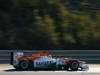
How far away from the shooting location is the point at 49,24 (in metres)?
23.8

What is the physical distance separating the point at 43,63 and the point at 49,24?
828 cm

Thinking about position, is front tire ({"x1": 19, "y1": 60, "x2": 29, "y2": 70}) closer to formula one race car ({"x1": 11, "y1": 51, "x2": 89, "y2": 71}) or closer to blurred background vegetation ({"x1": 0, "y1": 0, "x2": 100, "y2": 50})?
formula one race car ({"x1": 11, "y1": 51, "x2": 89, "y2": 71})

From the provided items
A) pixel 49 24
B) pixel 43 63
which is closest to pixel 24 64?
pixel 43 63

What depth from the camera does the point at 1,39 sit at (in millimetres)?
23188

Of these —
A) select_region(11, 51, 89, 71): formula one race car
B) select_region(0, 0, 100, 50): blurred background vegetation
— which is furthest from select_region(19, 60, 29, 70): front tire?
select_region(0, 0, 100, 50): blurred background vegetation

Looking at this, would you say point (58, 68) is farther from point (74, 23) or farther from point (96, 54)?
point (74, 23)

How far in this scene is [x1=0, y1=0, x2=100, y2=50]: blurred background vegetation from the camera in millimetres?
23031

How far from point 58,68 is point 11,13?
1019 centimetres

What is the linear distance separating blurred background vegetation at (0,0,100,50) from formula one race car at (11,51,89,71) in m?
6.79

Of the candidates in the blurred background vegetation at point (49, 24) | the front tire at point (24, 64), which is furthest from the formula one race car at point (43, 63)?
the blurred background vegetation at point (49, 24)

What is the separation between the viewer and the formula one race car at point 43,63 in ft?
51.5

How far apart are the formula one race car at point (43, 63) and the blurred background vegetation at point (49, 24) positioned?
679 centimetres

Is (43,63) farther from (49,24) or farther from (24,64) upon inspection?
(49,24)

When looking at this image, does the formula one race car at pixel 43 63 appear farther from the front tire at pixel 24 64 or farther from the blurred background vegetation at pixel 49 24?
the blurred background vegetation at pixel 49 24
